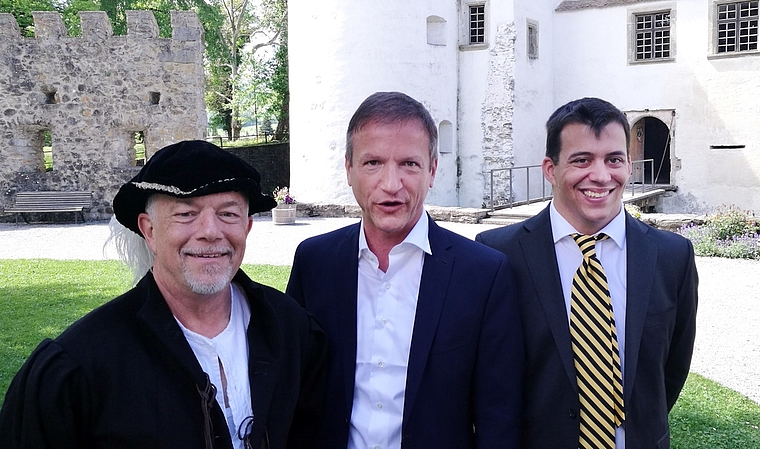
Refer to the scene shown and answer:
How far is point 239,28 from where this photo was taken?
2894cm

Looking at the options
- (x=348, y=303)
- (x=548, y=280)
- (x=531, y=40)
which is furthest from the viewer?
(x=531, y=40)

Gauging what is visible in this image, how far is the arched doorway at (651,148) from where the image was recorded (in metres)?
21.3

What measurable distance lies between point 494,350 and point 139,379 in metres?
1.07

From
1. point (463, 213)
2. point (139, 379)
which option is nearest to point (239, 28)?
point (463, 213)

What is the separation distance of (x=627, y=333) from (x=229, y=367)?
4.33 ft

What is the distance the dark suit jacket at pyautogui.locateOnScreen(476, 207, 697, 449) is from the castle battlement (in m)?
16.4

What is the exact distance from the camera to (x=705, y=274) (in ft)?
34.3

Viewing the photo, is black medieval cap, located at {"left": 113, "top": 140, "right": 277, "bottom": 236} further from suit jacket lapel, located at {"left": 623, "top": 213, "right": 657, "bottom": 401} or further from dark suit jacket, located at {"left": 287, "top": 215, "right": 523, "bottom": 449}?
suit jacket lapel, located at {"left": 623, "top": 213, "right": 657, "bottom": 401}

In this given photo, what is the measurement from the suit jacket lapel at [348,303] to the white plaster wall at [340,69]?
48.8ft

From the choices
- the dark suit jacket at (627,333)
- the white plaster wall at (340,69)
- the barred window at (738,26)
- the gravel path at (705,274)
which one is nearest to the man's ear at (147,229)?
the gravel path at (705,274)

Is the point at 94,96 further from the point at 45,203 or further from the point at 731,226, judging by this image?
the point at 731,226

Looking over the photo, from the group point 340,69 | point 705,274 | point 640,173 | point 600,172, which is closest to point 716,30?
point 640,173

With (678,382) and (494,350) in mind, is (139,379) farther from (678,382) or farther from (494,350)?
(678,382)

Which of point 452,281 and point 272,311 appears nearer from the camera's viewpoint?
point 272,311
